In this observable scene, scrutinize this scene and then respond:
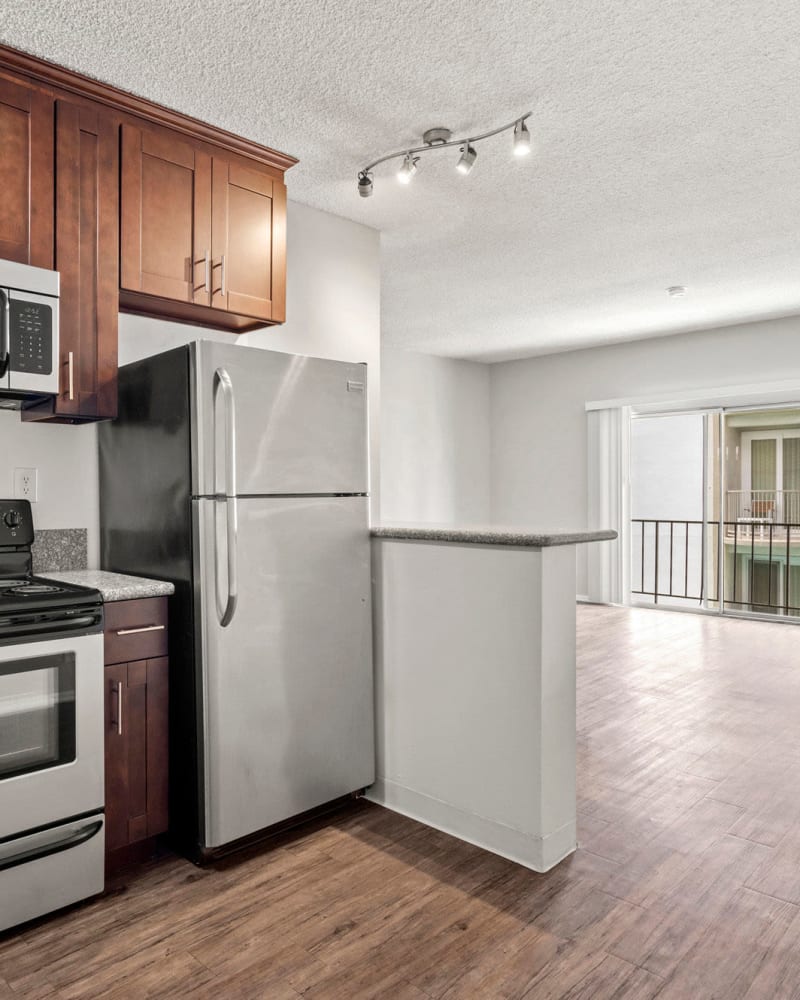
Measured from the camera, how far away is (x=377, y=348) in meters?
3.76

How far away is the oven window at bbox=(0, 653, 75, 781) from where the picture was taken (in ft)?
6.39

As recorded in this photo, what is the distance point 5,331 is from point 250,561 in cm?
101

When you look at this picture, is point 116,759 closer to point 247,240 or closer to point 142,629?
point 142,629

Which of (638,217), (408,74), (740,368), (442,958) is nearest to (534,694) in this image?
(442,958)

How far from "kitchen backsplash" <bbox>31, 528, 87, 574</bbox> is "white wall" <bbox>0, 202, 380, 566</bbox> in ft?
0.10

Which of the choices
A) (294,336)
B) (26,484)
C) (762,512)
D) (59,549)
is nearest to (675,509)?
(762,512)

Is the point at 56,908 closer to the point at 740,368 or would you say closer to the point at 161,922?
the point at 161,922

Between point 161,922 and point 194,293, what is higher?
point 194,293

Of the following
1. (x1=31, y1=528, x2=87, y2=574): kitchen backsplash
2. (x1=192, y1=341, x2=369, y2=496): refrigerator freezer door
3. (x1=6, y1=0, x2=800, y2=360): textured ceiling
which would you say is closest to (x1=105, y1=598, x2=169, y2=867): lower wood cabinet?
(x1=192, y1=341, x2=369, y2=496): refrigerator freezer door

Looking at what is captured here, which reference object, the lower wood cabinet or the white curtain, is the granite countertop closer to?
the lower wood cabinet

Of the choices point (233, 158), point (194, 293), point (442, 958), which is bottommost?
point (442, 958)

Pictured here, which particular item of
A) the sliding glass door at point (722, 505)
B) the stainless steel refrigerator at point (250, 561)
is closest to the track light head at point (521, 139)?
the stainless steel refrigerator at point (250, 561)

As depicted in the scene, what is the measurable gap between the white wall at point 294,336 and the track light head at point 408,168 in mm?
704

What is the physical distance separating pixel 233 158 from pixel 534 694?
227 cm
